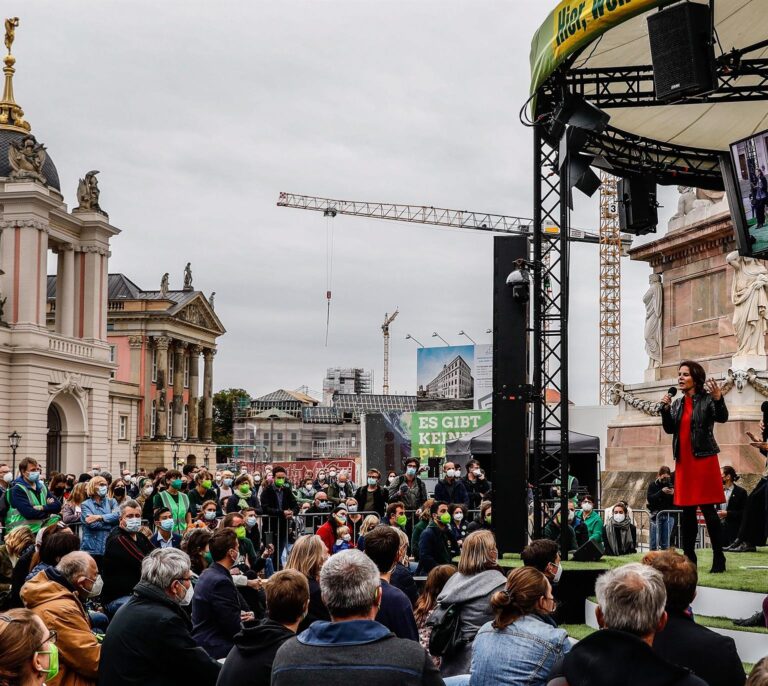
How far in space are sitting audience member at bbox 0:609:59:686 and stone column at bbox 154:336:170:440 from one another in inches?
3359

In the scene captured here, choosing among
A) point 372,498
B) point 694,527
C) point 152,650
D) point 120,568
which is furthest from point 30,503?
point 694,527

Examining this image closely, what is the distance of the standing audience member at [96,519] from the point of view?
42.0ft

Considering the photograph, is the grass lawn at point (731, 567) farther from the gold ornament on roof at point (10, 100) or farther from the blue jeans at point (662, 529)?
the gold ornament on roof at point (10, 100)

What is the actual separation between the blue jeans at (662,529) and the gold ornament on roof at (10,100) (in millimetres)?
49829

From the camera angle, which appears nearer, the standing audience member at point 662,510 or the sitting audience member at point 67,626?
the sitting audience member at point 67,626

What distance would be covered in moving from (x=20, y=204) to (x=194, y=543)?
1791 inches

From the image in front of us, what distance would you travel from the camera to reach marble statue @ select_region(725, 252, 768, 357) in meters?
20.5

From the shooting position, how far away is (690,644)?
4.70 meters

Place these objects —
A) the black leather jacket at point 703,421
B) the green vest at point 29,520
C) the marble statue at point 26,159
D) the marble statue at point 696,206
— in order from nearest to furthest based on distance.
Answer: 1. the black leather jacket at point 703,421
2. the green vest at point 29,520
3. the marble statue at point 696,206
4. the marble statue at point 26,159

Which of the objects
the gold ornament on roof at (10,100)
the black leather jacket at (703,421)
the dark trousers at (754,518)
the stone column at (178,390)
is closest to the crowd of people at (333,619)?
the black leather jacket at (703,421)

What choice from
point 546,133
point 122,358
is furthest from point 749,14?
point 122,358

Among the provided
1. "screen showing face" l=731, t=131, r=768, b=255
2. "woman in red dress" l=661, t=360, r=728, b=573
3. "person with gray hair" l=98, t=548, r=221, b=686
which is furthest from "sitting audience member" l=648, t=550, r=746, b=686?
"screen showing face" l=731, t=131, r=768, b=255

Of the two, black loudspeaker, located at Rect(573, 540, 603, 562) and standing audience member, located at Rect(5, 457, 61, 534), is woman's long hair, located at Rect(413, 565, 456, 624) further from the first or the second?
standing audience member, located at Rect(5, 457, 61, 534)

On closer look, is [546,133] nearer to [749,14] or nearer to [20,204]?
[749,14]
